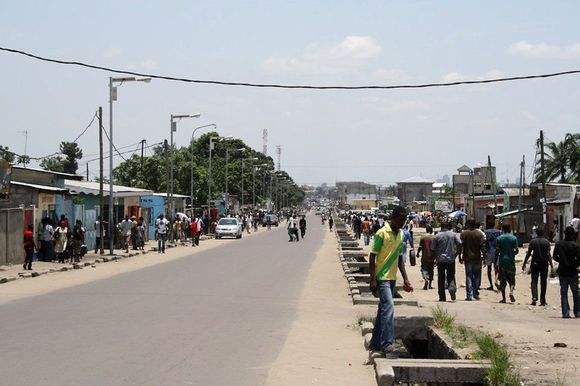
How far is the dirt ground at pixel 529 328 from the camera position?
855 cm

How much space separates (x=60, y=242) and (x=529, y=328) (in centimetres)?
2237

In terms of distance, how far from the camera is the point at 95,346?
37.6ft

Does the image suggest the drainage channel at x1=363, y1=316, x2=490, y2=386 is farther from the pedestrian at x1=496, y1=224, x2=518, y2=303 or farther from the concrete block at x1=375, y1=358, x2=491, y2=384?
the pedestrian at x1=496, y1=224, x2=518, y2=303

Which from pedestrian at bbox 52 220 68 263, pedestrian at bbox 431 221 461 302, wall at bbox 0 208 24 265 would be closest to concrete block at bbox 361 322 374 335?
pedestrian at bbox 431 221 461 302

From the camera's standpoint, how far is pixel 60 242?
32.3 metres

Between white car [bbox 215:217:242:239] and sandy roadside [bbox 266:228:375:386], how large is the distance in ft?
141

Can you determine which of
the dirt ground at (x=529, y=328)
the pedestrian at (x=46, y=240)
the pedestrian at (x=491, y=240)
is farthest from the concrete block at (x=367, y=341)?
the pedestrian at (x=46, y=240)

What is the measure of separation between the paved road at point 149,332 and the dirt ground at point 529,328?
2.95 metres

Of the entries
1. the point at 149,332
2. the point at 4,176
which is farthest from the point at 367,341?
the point at 4,176

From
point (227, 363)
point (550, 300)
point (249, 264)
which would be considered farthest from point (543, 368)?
point (249, 264)

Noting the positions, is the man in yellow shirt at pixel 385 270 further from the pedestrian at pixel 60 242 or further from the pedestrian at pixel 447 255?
the pedestrian at pixel 60 242

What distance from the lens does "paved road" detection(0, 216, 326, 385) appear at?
9.59 metres

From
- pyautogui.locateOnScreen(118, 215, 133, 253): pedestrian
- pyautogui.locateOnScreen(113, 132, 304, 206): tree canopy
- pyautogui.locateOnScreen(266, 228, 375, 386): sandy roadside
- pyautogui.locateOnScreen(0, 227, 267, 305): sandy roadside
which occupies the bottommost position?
pyautogui.locateOnScreen(0, 227, 267, 305): sandy roadside

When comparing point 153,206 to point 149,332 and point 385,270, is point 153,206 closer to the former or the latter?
point 149,332
